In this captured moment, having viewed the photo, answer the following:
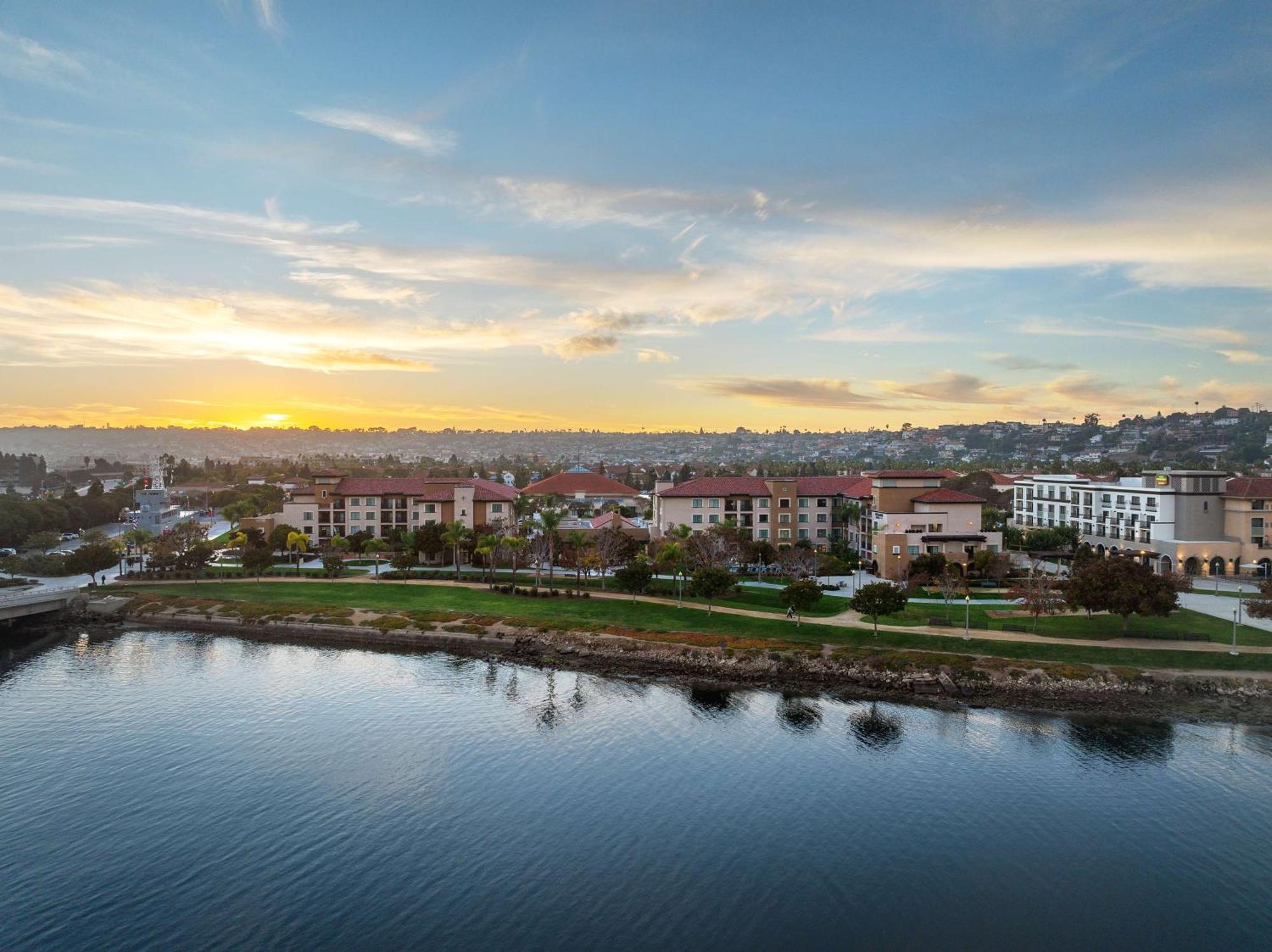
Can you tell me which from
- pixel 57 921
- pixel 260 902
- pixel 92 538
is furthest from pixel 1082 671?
pixel 92 538

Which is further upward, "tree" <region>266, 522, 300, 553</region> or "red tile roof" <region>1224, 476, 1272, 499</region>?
"red tile roof" <region>1224, 476, 1272, 499</region>

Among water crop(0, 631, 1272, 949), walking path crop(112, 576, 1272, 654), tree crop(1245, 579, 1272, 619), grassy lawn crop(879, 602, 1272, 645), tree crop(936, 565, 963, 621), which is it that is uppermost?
tree crop(1245, 579, 1272, 619)

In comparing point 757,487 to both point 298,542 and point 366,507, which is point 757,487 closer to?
point 366,507

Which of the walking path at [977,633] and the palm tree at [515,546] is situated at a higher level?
the palm tree at [515,546]

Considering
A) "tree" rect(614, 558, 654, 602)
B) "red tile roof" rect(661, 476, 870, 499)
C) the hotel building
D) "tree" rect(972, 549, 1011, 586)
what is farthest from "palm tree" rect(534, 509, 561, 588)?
"tree" rect(972, 549, 1011, 586)

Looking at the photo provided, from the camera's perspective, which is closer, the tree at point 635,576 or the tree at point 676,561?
the tree at point 635,576

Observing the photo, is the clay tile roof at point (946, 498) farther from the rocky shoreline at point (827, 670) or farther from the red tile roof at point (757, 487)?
the rocky shoreline at point (827, 670)

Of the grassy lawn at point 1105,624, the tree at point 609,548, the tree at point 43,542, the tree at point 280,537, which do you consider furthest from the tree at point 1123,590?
the tree at point 43,542

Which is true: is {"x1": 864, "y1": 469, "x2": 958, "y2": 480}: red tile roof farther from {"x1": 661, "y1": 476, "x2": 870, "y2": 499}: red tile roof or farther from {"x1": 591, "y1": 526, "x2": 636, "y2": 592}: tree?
{"x1": 591, "y1": 526, "x2": 636, "y2": 592}: tree
